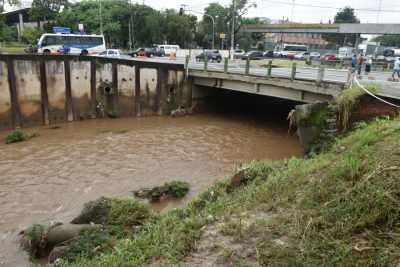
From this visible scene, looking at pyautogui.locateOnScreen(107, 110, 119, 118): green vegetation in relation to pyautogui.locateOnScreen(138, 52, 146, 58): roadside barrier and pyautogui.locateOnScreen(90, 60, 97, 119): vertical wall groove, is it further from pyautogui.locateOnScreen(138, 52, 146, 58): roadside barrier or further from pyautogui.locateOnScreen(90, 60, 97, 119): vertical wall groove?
pyautogui.locateOnScreen(138, 52, 146, 58): roadside barrier

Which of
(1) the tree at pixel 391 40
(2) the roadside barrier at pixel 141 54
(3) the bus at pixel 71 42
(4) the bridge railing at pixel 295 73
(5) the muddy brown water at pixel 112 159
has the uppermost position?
(1) the tree at pixel 391 40

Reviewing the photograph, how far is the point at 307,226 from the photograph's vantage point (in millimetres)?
3771

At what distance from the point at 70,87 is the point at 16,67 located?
8.42 feet

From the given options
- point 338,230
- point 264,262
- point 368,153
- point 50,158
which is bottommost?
point 50,158

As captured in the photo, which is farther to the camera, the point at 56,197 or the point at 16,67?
the point at 16,67

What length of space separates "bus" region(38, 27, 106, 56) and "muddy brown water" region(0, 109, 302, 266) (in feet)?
64.4

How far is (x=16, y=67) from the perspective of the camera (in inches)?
573

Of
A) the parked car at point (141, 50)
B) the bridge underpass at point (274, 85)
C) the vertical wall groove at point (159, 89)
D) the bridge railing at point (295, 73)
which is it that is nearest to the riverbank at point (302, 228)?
the bridge underpass at point (274, 85)

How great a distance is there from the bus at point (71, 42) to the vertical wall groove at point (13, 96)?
1904cm

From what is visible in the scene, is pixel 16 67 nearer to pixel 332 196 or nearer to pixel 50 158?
pixel 50 158

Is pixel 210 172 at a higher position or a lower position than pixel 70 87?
lower

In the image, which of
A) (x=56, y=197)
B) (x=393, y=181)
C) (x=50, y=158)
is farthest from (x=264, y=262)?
(x=50, y=158)

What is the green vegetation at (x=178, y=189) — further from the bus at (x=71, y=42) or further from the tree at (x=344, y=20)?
the tree at (x=344, y=20)

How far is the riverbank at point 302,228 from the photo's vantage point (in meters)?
3.34
